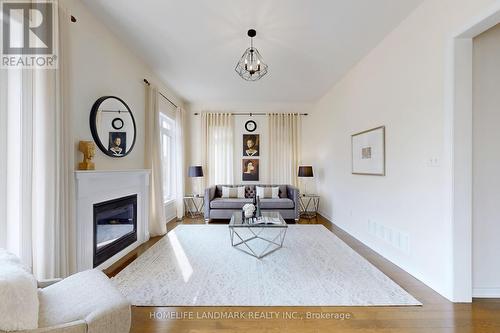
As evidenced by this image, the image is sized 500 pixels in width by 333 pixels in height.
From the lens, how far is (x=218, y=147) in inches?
240

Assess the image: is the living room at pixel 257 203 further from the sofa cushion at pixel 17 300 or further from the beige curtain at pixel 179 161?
the beige curtain at pixel 179 161

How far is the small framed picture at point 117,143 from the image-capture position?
2.96 metres

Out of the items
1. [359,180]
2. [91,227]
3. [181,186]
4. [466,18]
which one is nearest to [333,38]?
[466,18]

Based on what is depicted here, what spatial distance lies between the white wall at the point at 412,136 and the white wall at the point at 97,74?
3628 mm

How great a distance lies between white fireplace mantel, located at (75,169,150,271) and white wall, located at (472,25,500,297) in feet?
12.7

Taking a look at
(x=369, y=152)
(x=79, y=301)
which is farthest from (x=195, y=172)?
(x=79, y=301)

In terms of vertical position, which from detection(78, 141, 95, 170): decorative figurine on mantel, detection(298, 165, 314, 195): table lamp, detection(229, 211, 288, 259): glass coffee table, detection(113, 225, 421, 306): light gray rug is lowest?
detection(113, 225, 421, 306): light gray rug

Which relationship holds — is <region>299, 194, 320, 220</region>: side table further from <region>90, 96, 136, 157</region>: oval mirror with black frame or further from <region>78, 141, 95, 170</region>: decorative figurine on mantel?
<region>78, 141, 95, 170</region>: decorative figurine on mantel

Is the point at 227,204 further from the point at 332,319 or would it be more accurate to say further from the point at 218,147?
the point at 332,319

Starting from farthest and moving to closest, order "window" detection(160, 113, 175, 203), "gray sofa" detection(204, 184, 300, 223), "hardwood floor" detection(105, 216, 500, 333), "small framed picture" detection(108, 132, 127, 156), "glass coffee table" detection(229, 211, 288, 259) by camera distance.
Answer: "window" detection(160, 113, 175, 203) → "gray sofa" detection(204, 184, 300, 223) → "glass coffee table" detection(229, 211, 288, 259) → "small framed picture" detection(108, 132, 127, 156) → "hardwood floor" detection(105, 216, 500, 333)

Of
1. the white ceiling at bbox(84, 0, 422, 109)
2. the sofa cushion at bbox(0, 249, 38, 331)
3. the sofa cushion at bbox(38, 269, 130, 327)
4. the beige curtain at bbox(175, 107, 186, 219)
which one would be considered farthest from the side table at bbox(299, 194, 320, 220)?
the sofa cushion at bbox(0, 249, 38, 331)

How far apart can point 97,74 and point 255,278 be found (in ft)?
10.0

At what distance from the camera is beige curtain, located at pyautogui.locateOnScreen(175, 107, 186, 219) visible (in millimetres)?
5461

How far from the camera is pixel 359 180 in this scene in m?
3.83
